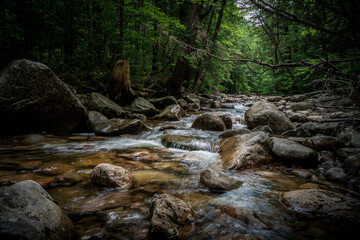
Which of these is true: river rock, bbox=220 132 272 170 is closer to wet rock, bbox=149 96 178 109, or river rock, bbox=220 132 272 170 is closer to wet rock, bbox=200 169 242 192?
wet rock, bbox=200 169 242 192

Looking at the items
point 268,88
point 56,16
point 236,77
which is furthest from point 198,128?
point 236,77

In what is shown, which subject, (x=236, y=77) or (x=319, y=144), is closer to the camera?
(x=319, y=144)

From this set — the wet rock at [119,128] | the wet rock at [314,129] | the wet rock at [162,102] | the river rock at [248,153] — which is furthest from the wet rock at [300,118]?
the wet rock at [162,102]

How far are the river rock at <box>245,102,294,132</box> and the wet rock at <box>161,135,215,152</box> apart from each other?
228 centimetres

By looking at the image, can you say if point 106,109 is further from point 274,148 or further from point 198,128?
point 274,148

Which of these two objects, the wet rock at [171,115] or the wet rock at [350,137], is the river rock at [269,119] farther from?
the wet rock at [171,115]

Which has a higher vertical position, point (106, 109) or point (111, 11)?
point (111, 11)

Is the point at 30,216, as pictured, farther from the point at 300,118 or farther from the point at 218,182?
the point at 300,118

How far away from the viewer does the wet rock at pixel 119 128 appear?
218 inches

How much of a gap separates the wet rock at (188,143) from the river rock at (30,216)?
324 cm

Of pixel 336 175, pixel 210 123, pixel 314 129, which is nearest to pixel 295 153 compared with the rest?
pixel 336 175

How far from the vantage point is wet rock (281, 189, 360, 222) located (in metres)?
1.83

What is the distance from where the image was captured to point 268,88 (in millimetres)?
25297

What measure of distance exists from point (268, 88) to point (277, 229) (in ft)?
88.8
